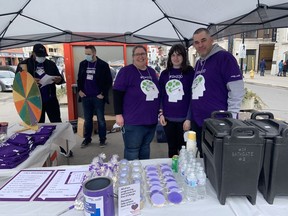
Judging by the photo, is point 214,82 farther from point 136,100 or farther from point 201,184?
point 201,184

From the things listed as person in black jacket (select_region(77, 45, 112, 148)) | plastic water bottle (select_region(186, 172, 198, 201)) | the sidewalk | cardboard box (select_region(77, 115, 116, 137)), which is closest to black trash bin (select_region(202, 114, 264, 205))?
plastic water bottle (select_region(186, 172, 198, 201))

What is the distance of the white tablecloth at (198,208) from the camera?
98cm

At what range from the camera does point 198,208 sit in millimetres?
1020

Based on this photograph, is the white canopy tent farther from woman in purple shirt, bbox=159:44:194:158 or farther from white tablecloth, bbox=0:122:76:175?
white tablecloth, bbox=0:122:76:175

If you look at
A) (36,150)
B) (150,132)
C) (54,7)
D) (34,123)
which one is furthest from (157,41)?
(36,150)

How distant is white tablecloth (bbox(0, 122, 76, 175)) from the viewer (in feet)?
5.19

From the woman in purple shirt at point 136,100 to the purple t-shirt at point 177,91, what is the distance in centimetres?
10

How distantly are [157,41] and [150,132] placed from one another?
240cm

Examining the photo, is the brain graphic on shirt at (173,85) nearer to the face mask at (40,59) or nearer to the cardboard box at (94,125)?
the face mask at (40,59)

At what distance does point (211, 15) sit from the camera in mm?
2627

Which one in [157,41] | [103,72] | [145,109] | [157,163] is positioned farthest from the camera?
[157,41]

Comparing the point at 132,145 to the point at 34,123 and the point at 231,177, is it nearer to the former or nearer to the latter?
the point at 34,123

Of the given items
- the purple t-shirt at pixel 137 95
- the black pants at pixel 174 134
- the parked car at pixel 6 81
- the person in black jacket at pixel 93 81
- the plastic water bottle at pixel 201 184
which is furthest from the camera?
the parked car at pixel 6 81

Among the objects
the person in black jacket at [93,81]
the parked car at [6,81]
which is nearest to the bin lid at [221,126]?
the person in black jacket at [93,81]
